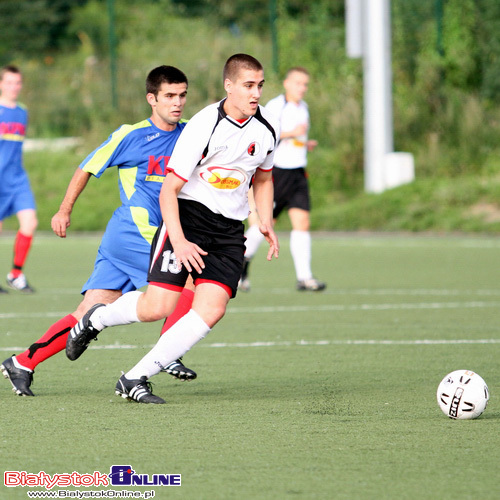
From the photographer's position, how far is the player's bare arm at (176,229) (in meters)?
5.37

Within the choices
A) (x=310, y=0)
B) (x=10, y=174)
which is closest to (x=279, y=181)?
(x=10, y=174)

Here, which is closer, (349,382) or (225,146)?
→ (225,146)

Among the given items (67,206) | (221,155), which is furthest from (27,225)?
(221,155)

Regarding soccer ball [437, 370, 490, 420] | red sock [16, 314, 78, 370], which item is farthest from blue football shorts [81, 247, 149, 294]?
soccer ball [437, 370, 490, 420]

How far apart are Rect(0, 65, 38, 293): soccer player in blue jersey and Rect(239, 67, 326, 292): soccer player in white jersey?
7.80 ft

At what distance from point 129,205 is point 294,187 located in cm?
552

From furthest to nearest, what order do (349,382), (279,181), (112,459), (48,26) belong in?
(48,26) → (279,181) → (349,382) → (112,459)

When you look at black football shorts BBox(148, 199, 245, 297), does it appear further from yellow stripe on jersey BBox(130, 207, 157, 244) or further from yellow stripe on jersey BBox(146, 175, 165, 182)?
yellow stripe on jersey BBox(146, 175, 165, 182)

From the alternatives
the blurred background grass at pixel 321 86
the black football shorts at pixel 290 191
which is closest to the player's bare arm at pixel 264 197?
the black football shorts at pixel 290 191

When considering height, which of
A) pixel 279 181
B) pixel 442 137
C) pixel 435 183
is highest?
pixel 442 137

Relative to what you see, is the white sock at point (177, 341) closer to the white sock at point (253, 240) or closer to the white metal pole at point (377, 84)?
the white sock at point (253, 240)

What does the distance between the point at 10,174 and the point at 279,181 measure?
294 centimetres

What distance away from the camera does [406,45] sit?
80.6ft

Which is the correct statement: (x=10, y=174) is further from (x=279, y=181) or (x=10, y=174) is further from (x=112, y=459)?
(x=112, y=459)
